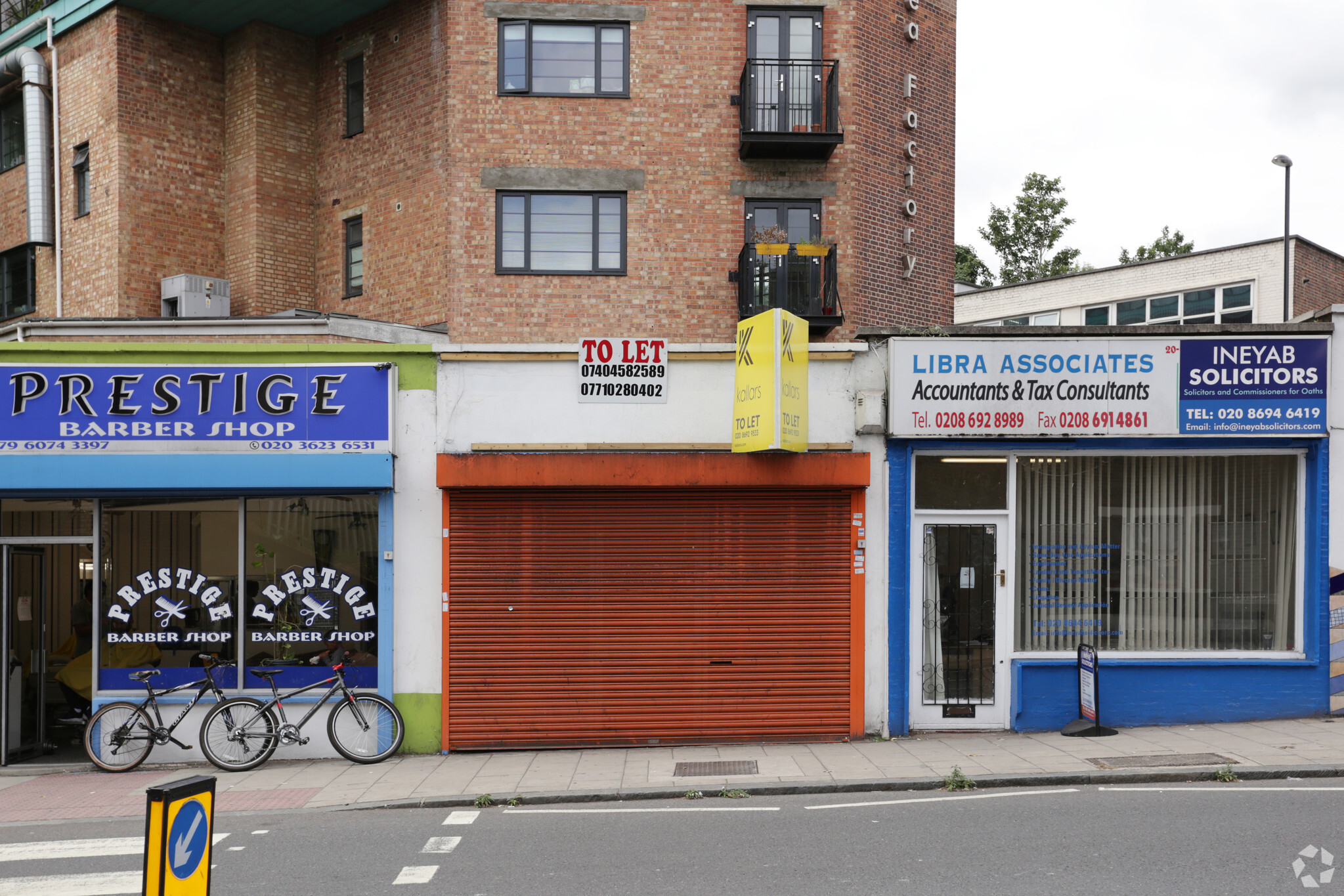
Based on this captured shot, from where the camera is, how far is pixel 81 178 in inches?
802

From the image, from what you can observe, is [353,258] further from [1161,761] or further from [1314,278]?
[1314,278]

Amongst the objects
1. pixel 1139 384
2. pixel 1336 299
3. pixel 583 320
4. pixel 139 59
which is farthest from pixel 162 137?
pixel 1336 299

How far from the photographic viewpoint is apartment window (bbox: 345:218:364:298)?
64.5 ft

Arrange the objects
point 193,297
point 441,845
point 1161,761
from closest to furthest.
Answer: point 441,845
point 1161,761
point 193,297

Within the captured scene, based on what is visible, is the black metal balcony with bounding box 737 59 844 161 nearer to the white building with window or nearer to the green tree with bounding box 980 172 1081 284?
the white building with window

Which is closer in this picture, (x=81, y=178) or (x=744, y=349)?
(x=744, y=349)

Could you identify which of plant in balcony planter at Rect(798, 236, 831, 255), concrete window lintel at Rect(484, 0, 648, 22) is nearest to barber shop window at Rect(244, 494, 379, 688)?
plant in balcony planter at Rect(798, 236, 831, 255)

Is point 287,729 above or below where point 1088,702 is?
below

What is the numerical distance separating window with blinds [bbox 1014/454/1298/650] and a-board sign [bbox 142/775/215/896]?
9.70m

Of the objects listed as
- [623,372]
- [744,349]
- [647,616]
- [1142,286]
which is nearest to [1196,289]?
[1142,286]

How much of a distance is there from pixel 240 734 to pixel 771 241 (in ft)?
36.1

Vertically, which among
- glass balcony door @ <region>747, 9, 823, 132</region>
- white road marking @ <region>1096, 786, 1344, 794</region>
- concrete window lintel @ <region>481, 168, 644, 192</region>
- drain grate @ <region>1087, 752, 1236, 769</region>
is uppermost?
glass balcony door @ <region>747, 9, 823, 132</region>

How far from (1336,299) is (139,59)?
31449 mm

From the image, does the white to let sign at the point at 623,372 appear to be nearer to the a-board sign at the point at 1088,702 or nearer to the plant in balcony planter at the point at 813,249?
the a-board sign at the point at 1088,702
